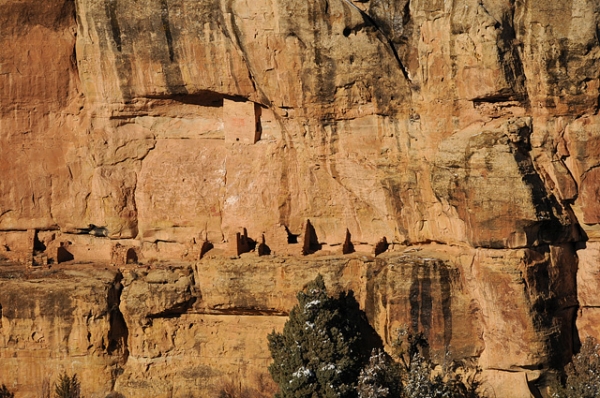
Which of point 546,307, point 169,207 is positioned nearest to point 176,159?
point 169,207

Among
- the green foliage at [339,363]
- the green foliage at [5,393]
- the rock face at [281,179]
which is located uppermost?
the rock face at [281,179]

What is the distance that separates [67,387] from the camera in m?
31.7

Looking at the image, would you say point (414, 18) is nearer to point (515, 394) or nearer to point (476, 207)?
point (476, 207)

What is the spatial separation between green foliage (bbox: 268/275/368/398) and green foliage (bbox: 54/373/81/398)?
461 centimetres

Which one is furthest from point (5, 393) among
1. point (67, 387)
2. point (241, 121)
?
point (241, 121)

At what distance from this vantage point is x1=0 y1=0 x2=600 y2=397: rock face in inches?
1154

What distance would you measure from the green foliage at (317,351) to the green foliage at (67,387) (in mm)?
4608

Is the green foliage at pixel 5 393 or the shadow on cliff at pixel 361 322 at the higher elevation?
the shadow on cliff at pixel 361 322

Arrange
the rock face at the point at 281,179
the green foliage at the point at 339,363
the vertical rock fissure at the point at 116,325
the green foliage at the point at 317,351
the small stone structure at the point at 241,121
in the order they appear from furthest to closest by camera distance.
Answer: the small stone structure at the point at 241,121, the vertical rock fissure at the point at 116,325, the green foliage at the point at 317,351, the green foliage at the point at 339,363, the rock face at the point at 281,179

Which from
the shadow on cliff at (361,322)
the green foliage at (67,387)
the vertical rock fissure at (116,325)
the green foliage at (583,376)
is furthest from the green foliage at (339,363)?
the green foliage at (67,387)

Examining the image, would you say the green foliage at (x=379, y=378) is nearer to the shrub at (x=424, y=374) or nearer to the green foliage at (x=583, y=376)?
the shrub at (x=424, y=374)

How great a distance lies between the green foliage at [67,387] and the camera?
31.7 metres

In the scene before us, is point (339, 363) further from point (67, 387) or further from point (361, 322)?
point (67, 387)

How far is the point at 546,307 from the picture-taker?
1169 inches
